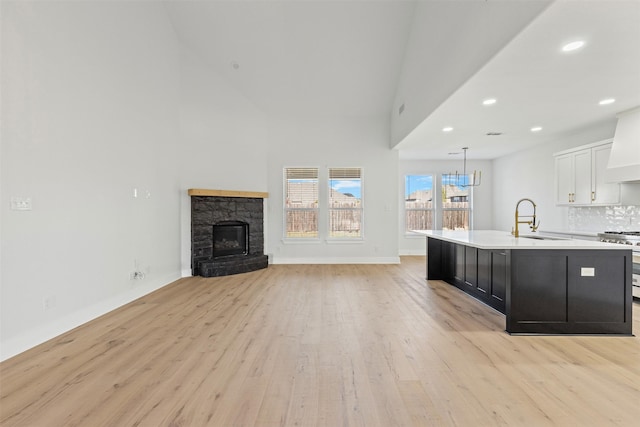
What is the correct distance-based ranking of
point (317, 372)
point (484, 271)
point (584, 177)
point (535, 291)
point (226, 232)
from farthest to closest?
point (226, 232)
point (584, 177)
point (484, 271)
point (535, 291)
point (317, 372)

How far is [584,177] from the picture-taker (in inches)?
200

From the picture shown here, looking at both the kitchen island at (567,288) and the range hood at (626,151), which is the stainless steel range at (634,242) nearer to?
the range hood at (626,151)

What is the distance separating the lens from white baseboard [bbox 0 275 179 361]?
2.59m

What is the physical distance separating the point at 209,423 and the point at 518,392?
6.36ft

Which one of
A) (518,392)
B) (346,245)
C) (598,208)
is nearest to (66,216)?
(518,392)

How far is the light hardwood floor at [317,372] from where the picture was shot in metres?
1.84

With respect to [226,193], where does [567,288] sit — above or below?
below

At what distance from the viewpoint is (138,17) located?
4445 millimetres

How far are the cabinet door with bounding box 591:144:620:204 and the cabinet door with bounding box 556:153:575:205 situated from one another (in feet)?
1.38

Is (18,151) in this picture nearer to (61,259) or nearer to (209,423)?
(61,259)

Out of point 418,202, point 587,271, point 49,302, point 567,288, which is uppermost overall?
point 418,202

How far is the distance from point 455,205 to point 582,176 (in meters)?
3.56

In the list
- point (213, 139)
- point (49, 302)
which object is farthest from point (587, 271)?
point (213, 139)

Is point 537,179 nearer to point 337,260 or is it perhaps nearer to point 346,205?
point 346,205
